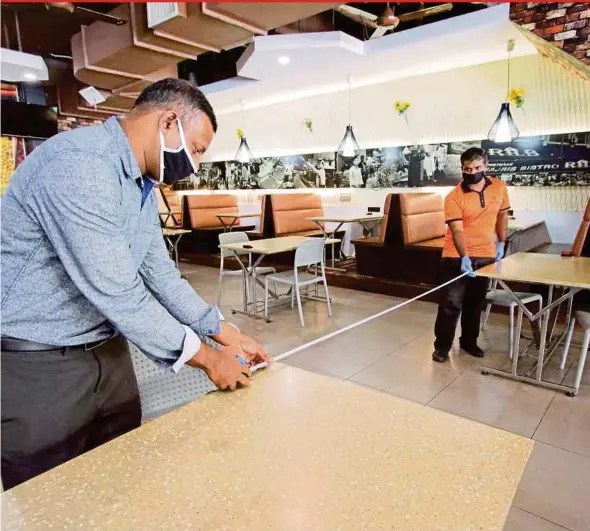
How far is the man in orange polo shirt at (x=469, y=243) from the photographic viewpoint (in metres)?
3.21

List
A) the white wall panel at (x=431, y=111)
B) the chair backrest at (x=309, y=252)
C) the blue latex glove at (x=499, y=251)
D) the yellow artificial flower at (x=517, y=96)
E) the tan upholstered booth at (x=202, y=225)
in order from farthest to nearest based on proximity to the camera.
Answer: the tan upholstered booth at (x=202, y=225) → the yellow artificial flower at (x=517, y=96) → the white wall panel at (x=431, y=111) → the chair backrest at (x=309, y=252) → the blue latex glove at (x=499, y=251)

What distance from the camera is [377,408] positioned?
97 centimetres

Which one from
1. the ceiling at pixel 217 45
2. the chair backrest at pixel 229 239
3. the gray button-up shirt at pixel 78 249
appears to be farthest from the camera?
the chair backrest at pixel 229 239

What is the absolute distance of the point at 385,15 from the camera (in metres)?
5.31

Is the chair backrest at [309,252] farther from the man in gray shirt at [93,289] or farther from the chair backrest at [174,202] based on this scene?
the chair backrest at [174,202]

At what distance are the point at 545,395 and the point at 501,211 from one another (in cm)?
148

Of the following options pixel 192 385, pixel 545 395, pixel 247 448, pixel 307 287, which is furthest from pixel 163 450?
pixel 307 287

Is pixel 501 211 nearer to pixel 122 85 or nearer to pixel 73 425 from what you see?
pixel 73 425

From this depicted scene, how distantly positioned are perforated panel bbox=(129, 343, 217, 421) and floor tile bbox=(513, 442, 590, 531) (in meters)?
1.49

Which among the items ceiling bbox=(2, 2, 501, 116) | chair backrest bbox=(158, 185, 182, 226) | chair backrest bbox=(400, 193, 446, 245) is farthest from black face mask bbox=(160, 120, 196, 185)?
chair backrest bbox=(158, 185, 182, 226)

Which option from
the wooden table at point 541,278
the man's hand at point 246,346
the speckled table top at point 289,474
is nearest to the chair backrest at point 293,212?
the wooden table at point 541,278

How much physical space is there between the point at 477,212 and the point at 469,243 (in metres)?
0.25

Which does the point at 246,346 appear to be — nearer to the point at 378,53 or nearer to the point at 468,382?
the point at 468,382

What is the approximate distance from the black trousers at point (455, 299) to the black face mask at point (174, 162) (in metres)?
2.68
